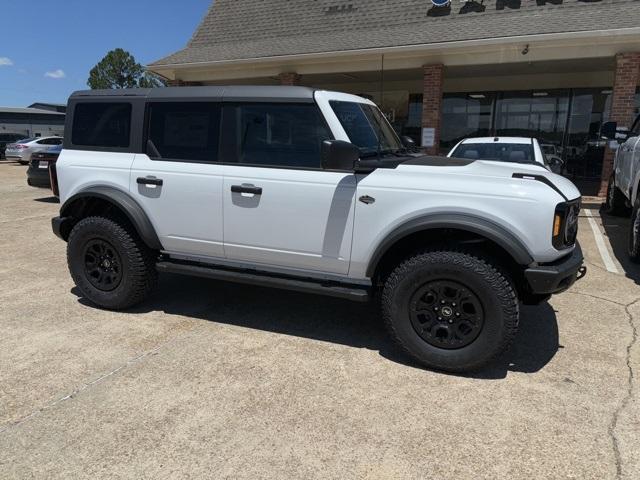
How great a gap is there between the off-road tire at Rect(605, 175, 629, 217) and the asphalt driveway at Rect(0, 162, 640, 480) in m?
5.16

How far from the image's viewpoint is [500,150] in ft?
26.5

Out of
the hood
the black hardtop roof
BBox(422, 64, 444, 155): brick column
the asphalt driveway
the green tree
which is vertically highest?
the green tree

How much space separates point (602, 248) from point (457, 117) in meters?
10.4

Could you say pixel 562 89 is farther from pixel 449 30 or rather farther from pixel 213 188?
pixel 213 188

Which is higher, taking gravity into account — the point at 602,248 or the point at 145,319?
the point at 602,248

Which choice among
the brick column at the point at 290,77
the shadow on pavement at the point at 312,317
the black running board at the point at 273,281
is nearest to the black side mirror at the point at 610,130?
the shadow on pavement at the point at 312,317

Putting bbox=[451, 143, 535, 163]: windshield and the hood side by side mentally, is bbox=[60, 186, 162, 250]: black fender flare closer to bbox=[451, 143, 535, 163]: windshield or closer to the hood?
the hood

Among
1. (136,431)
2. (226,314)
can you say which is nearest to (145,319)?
(226,314)

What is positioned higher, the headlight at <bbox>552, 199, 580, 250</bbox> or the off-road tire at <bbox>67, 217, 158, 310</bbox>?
the headlight at <bbox>552, 199, 580, 250</bbox>

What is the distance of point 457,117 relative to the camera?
16.7 m

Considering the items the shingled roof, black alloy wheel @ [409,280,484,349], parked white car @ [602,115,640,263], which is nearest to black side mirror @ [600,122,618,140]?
parked white car @ [602,115,640,263]

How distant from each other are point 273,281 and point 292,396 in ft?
3.29

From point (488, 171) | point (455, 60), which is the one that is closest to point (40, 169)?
point (455, 60)

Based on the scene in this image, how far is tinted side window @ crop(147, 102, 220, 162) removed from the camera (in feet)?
13.3
